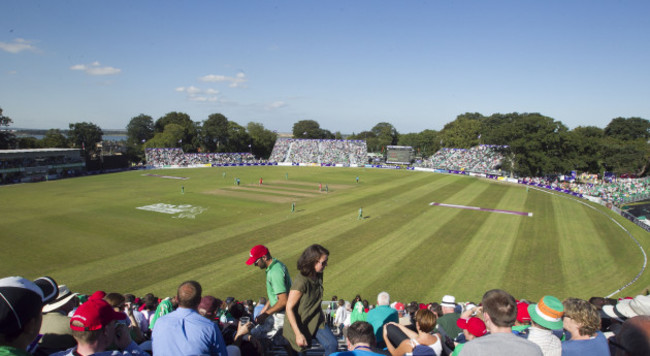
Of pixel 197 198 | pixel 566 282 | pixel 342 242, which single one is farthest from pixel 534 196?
pixel 197 198

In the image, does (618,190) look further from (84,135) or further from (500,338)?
(84,135)

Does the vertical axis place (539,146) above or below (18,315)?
above

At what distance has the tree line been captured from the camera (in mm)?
59469

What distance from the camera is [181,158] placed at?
3403 inches

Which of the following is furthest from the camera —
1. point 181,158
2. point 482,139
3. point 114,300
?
point 482,139

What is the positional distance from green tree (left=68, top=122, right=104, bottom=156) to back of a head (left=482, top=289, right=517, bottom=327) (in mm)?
98770

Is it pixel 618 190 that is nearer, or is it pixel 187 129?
pixel 618 190

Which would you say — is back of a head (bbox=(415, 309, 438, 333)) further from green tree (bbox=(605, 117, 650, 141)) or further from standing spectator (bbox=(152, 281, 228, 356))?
green tree (bbox=(605, 117, 650, 141))

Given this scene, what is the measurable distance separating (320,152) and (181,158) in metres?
37.8

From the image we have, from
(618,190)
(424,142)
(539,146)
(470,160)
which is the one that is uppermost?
(424,142)

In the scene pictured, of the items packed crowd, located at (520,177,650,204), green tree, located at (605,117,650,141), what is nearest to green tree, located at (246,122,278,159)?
packed crowd, located at (520,177,650,204)

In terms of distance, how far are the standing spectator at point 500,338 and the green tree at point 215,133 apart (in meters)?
103

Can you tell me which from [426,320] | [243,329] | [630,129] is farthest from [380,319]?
[630,129]

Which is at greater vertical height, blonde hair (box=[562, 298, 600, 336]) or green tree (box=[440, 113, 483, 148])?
green tree (box=[440, 113, 483, 148])
